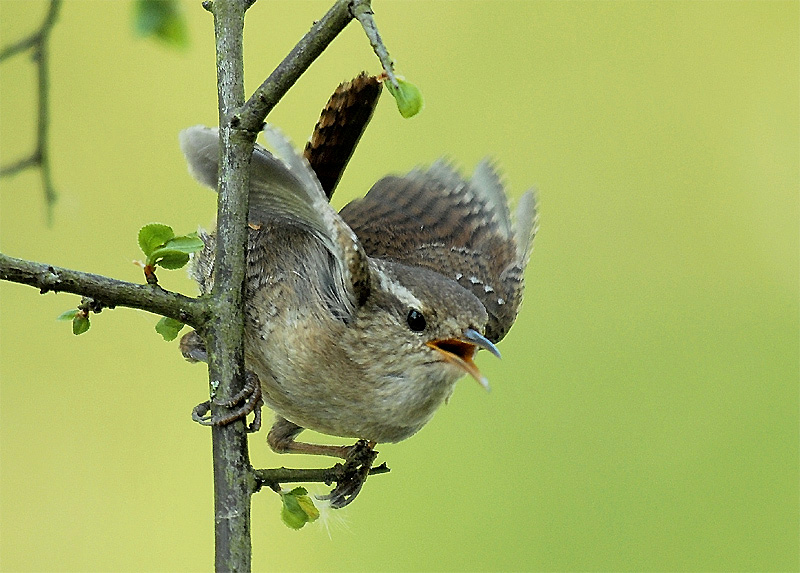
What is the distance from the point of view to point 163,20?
1438 mm

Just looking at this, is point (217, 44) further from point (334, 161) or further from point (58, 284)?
point (334, 161)

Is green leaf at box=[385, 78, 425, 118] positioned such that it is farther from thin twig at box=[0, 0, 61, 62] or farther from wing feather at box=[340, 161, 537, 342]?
wing feather at box=[340, 161, 537, 342]

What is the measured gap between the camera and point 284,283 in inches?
75.4

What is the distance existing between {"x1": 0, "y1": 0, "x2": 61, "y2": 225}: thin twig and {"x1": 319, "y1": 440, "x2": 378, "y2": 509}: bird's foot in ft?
2.79

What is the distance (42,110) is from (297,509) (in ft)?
2.53

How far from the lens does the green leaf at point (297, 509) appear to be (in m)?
1.50

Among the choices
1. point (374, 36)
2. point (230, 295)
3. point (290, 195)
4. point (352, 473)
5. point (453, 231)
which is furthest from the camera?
point (453, 231)

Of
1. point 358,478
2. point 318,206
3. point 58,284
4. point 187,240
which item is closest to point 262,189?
point 318,206

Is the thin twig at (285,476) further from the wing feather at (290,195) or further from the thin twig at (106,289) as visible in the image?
the wing feather at (290,195)

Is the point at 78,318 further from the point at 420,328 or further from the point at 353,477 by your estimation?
the point at 353,477

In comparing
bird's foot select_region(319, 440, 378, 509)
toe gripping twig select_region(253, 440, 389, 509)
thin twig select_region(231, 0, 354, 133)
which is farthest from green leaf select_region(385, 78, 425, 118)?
bird's foot select_region(319, 440, 378, 509)

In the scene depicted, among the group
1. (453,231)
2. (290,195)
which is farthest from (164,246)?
(453,231)

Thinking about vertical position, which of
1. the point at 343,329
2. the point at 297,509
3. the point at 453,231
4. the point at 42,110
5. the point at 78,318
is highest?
the point at 453,231

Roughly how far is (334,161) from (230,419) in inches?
31.1
